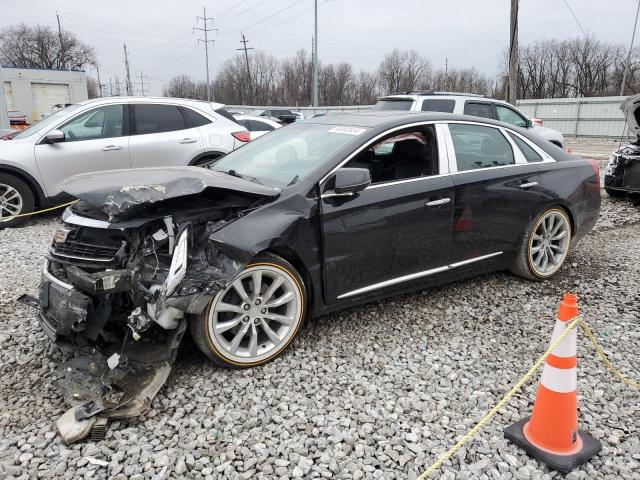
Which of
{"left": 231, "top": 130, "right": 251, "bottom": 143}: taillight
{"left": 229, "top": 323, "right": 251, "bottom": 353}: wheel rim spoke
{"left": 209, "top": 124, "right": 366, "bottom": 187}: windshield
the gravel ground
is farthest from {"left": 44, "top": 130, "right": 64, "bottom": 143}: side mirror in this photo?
{"left": 229, "top": 323, "right": 251, "bottom": 353}: wheel rim spoke

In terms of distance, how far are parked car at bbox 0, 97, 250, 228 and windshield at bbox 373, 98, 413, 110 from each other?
2749 mm

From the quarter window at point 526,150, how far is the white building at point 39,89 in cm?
3086

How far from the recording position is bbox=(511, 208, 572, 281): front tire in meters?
4.61

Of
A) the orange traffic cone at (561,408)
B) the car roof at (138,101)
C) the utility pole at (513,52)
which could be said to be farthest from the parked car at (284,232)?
the utility pole at (513,52)

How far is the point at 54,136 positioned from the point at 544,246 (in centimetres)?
633

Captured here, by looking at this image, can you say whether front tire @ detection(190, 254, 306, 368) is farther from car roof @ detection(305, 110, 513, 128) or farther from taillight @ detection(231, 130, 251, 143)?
taillight @ detection(231, 130, 251, 143)

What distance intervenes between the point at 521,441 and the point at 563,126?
100 ft

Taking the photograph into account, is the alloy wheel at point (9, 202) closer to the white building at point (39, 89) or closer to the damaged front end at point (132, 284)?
the damaged front end at point (132, 284)

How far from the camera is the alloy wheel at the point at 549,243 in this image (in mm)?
4699

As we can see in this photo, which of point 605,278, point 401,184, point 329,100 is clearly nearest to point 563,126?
point 605,278

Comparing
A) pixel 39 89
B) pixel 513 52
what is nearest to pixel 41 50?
pixel 39 89

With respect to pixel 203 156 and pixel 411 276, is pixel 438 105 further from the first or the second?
pixel 411 276

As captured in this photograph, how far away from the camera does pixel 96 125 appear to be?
287 inches

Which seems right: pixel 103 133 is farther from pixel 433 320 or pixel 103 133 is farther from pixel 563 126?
pixel 563 126
